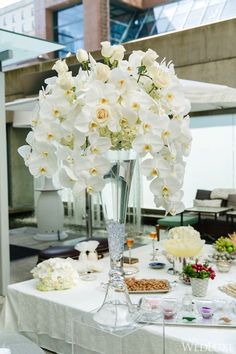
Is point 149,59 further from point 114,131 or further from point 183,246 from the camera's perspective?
point 183,246

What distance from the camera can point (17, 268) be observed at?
15.4 feet

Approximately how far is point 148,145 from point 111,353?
2.80 ft

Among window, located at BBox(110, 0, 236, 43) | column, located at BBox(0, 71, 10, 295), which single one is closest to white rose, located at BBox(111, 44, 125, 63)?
column, located at BBox(0, 71, 10, 295)

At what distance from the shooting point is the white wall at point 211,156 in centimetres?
665

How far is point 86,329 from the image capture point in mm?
1428

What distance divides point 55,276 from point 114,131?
1.11 m

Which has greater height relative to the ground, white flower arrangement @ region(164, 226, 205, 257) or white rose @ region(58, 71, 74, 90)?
white rose @ region(58, 71, 74, 90)

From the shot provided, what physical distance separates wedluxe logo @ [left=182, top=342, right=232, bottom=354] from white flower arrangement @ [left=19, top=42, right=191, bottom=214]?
1.65 ft

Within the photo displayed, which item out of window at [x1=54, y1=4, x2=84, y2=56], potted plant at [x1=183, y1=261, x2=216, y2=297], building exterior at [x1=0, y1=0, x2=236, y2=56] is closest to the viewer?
potted plant at [x1=183, y1=261, x2=216, y2=297]

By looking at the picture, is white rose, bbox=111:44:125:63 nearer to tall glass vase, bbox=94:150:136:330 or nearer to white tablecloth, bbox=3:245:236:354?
tall glass vase, bbox=94:150:136:330

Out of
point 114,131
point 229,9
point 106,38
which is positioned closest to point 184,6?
point 229,9

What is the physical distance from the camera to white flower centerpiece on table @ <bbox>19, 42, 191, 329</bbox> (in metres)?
1.11

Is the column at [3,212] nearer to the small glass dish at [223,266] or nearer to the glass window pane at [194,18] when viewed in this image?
the small glass dish at [223,266]

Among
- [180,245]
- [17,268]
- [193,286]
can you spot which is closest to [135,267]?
[180,245]
